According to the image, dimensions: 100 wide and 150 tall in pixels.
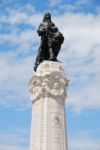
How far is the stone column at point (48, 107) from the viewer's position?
23.2 metres

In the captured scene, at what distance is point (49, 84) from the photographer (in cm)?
2469

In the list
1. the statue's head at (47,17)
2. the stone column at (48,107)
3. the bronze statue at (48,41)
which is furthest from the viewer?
the statue's head at (47,17)

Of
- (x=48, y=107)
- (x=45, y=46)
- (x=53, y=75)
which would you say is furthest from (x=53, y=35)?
(x=48, y=107)

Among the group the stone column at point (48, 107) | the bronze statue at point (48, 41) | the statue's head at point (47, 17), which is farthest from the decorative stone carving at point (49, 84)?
the statue's head at point (47, 17)

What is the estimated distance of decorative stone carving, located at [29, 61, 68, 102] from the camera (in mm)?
24422

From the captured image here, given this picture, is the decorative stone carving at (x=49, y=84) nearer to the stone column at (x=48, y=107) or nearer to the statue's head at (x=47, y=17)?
the stone column at (x=48, y=107)

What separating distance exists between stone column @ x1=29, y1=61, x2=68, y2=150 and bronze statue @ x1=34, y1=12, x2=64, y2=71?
4.97ft

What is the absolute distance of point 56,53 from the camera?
90.0 feet

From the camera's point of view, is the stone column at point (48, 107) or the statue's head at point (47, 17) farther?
the statue's head at point (47, 17)

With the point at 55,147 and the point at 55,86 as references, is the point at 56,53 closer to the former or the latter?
the point at 55,86

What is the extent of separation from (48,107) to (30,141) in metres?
2.43

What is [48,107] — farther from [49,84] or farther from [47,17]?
[47,17]

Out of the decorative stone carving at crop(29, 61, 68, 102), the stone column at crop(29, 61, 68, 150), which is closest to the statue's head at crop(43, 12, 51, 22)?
the stone column at crop(29, 61, 68, 150)

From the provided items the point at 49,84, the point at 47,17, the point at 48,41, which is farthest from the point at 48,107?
the point at 47,17
